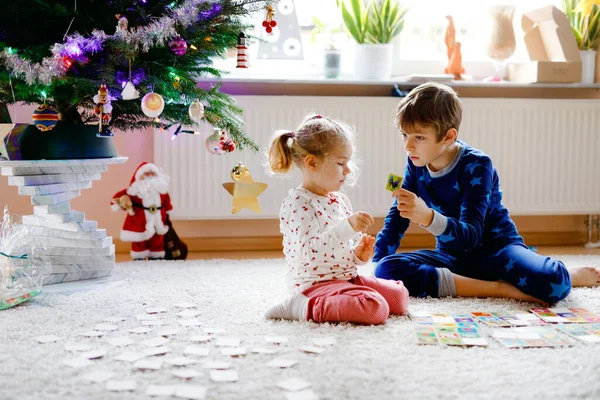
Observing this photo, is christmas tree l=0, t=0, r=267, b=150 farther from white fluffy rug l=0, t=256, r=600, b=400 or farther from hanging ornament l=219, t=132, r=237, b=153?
white fluffy rug l=0, t=256, r=600, b=400

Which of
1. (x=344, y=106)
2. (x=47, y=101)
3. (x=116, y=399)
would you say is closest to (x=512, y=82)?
(x=344, y=106)

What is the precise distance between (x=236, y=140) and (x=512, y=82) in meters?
1.38

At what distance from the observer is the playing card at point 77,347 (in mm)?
1443

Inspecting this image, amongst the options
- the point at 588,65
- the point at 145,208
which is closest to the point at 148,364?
the point at 145,208

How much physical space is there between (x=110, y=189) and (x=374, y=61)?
1231mm

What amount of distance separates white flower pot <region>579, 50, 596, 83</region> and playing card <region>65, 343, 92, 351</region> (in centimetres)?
→ 244

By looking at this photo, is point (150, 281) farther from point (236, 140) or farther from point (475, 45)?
point (475, 45)

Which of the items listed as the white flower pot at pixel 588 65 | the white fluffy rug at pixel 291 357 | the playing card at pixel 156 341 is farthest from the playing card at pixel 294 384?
the white flower pot at pixel 588 65

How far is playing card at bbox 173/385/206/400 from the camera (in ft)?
3.81

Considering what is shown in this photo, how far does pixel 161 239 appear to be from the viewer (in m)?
2.64

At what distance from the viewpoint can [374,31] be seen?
287cm

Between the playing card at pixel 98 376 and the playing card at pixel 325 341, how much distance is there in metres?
0.44

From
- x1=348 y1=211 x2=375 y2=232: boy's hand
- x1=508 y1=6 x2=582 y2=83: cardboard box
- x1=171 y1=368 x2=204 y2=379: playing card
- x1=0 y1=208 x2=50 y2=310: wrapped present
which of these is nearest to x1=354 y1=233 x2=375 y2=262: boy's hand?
x1=348 y1=211 x2=375 y2=232: boy's hand

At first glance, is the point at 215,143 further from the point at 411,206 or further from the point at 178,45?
the point at 411,206
